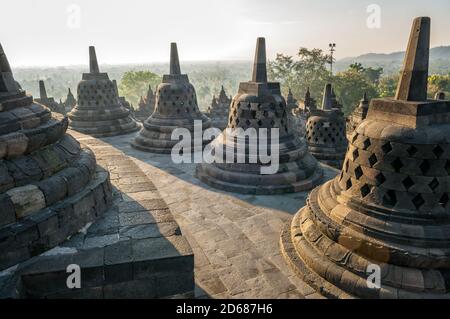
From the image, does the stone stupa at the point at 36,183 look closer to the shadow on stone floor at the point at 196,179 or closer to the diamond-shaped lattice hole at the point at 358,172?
the diamond-shaped lattice hole at the point at 358,172

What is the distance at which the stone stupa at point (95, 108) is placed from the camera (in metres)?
14.6

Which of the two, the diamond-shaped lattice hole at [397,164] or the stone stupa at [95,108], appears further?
the stone stupa at [95,108]

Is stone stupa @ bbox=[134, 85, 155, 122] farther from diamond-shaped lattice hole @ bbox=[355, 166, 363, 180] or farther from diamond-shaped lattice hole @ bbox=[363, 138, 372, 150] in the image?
diamond-shaped lattice hole @ bbox=[363, 138, 372, 150]

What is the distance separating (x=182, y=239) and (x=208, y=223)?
106 inches

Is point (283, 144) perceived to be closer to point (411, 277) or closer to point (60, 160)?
point (411, 277)

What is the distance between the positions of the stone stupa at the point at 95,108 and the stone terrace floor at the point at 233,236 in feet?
20.6

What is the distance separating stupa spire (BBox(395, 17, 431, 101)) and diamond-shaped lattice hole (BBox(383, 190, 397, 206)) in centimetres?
132

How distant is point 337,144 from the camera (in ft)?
39.0


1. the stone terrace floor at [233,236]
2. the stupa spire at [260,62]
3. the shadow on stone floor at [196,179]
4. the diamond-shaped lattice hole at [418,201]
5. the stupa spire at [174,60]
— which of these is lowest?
the stone terrace floor at [233,236]

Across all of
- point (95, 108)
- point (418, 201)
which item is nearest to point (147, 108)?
point (95, 108)

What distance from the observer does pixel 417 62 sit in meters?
4.23

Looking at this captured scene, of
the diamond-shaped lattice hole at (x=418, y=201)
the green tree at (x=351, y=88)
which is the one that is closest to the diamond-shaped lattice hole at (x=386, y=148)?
the diamond-shaped lattice hole at (x=418, y=201)

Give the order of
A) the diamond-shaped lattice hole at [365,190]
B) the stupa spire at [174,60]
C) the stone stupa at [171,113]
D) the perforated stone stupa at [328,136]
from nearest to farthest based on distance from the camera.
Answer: the diamond-shaped lattice hole at [365,190]
the perforated stone stupa at [328,136]
the stone stupa at [171,113]
the stupa spire at [174,60]

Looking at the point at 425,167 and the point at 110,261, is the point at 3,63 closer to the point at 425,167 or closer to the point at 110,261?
the point at 110,261
